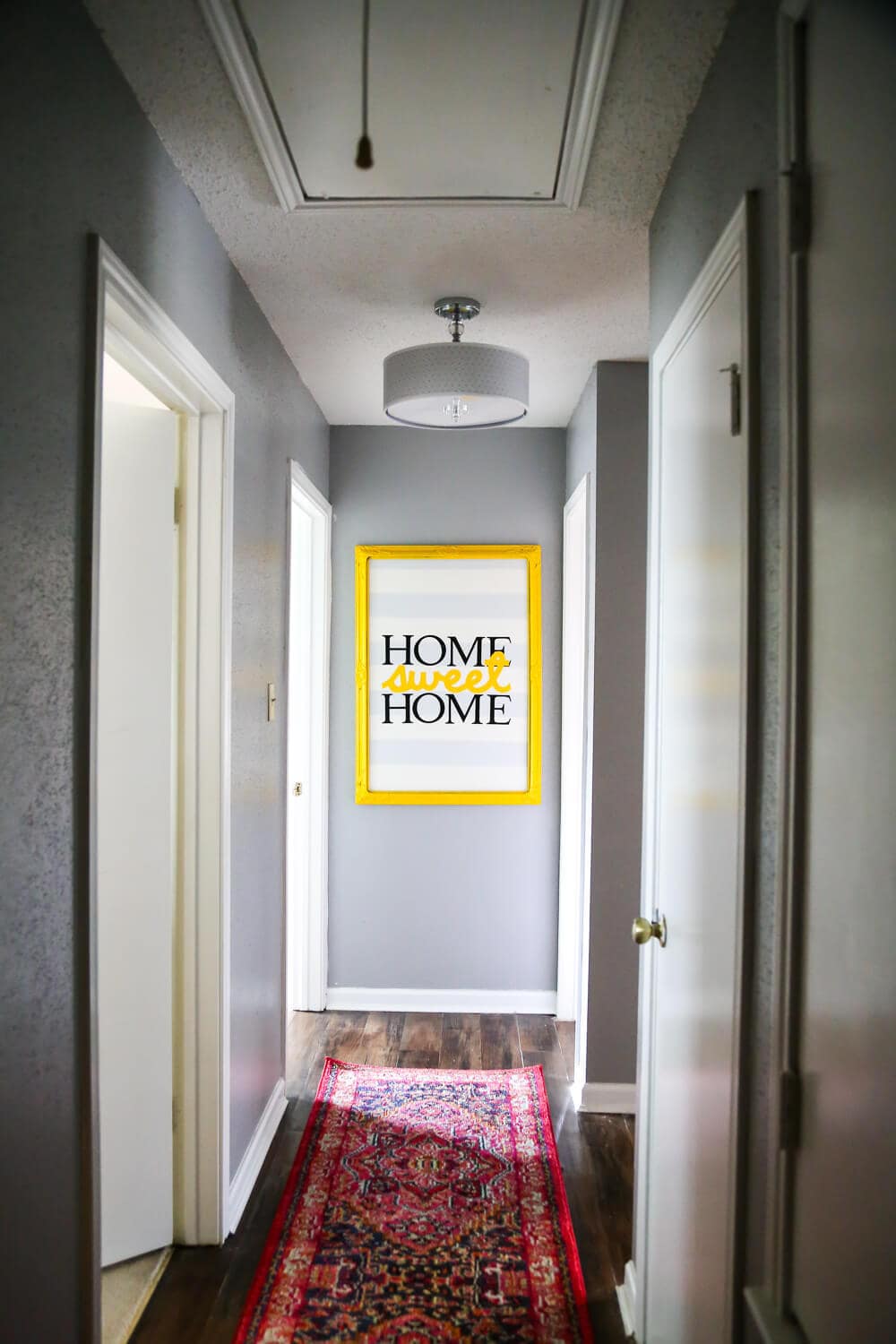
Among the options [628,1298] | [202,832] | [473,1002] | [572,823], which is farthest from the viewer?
[473,1002]

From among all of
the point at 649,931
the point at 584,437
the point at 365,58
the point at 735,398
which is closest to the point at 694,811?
the point at 649,931

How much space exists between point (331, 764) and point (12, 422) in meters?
2.99

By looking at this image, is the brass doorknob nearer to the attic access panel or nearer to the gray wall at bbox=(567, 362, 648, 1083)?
the gray wall at bbox=(567, 362, 648, 1083)

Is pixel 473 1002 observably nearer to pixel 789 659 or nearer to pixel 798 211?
pixel 789 659

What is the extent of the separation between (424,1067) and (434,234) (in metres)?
2.79

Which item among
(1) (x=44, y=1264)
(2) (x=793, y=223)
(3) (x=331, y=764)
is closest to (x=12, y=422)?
(2) (x=793, y=223)

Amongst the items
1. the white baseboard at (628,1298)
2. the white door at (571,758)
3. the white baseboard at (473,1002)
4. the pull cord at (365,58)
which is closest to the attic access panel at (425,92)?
the pull cord at (365,58)

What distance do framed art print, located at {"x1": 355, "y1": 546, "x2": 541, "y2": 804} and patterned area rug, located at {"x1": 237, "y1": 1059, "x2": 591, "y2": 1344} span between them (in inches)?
51.1

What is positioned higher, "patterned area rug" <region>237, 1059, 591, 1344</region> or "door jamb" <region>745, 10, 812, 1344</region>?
"door jamb" <region>745, 10, 812, 1344</region>

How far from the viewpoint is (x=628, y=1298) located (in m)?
2.08

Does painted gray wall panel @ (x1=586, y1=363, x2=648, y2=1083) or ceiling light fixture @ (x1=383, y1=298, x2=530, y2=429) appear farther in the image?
painted gray wall panel @ (x1=586, y1=363, x2=648, y2=1083)

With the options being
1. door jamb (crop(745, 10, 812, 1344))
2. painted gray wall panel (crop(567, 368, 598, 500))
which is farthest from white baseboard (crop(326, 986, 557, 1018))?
door jamb (crop(745, 10, 812, 1344))

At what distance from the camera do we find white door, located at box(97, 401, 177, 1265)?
2.17 m

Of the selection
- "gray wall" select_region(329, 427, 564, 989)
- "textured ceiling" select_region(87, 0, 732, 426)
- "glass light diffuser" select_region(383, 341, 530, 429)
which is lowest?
"gray wall" select_region(329, 427, 564, 989)
